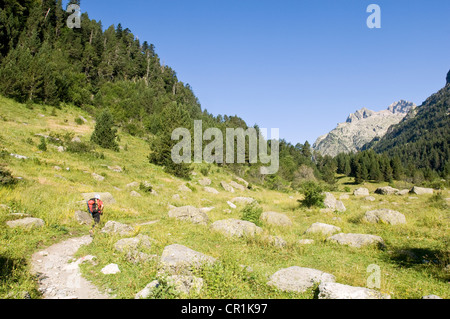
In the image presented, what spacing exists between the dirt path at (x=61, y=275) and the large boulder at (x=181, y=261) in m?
1.83

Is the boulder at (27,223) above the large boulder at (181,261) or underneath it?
above

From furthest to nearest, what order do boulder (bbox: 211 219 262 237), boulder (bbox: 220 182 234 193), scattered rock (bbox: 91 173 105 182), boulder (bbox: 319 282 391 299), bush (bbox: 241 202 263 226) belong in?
boulder (bbox: 220 182 234 193), scattered rock (bbox: 91 173 105 182), bush (bbox: 241 202 263 226), boulder (bbox: 211 219 262 237), boulder (bbox: 319 282 391 299)

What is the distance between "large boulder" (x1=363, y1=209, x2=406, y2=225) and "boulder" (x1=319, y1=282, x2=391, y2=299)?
462 inches

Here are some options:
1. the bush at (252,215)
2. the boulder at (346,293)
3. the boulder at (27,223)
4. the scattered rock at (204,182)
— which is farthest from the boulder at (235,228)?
the scattered rock at (204,182)

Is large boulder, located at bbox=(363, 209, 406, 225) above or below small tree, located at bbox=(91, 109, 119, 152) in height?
below

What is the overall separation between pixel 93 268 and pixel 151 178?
23.3 m

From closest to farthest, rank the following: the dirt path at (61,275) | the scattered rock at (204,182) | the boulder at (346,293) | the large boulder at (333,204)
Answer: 1. the boulder at (346,293)
2. the dirt path at (61,275)
3. the large boulder at (333,204)
4. the scattered rock at (204,182)

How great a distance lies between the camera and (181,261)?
7.35 meters

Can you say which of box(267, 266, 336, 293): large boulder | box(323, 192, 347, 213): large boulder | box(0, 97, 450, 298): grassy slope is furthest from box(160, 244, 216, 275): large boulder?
box(323, 192, 347, 213): large boulder

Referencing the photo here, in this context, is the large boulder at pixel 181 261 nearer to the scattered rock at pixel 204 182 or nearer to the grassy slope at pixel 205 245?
the grassy slope at pixel 205 245

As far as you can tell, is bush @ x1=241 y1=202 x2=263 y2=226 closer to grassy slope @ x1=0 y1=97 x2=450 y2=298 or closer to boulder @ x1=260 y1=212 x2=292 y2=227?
boulder @ x1=260 y1=212 x2=292 y2=227

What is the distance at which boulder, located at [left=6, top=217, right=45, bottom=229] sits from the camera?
996cm

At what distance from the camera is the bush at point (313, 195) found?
22.7 meters
